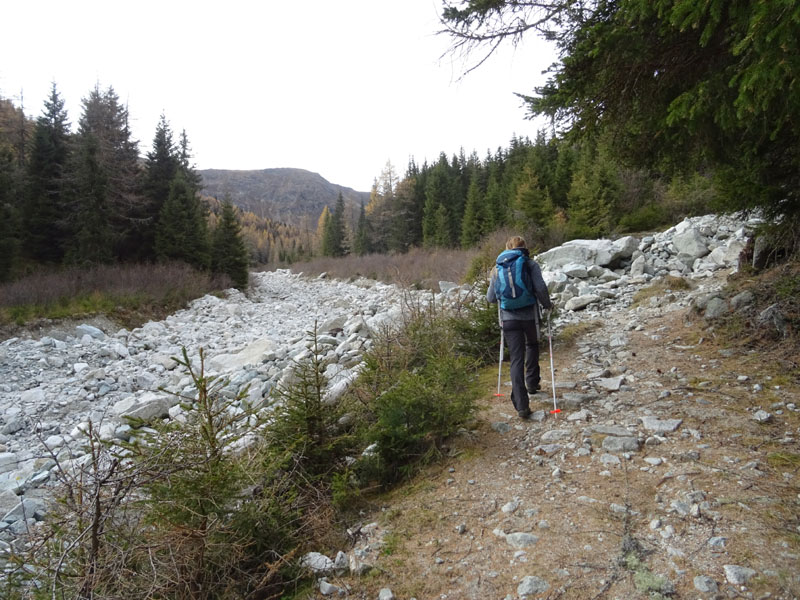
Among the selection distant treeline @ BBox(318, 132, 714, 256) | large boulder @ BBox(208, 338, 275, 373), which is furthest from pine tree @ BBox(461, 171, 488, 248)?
large boulder @ BBox(208, 338, 275, 373)

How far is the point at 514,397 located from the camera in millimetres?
4734

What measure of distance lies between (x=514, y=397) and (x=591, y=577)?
2442 millimetres

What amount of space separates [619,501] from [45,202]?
2731 cm

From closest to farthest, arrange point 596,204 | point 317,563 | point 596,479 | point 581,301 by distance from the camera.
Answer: point 317,563 < point 596,479 < point 581,301 < point 596,204

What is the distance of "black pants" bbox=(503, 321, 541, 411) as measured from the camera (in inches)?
184

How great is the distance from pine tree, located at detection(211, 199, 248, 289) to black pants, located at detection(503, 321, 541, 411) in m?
24.2

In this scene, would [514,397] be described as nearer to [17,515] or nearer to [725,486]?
[725,486]

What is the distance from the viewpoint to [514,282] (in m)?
4.75

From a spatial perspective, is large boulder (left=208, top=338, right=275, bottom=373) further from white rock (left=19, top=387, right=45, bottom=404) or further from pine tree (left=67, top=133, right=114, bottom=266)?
pine tree (left=67, top=133, right=114, bottom=266)

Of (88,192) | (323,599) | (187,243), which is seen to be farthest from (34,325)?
(323,599)

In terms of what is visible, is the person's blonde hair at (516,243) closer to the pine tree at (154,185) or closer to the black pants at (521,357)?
the black pants at (521,357)

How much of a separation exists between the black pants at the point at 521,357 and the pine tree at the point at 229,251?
24184 mm

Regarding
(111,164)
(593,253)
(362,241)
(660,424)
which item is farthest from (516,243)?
(362,241)

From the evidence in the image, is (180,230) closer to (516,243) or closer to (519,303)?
(516,243)
